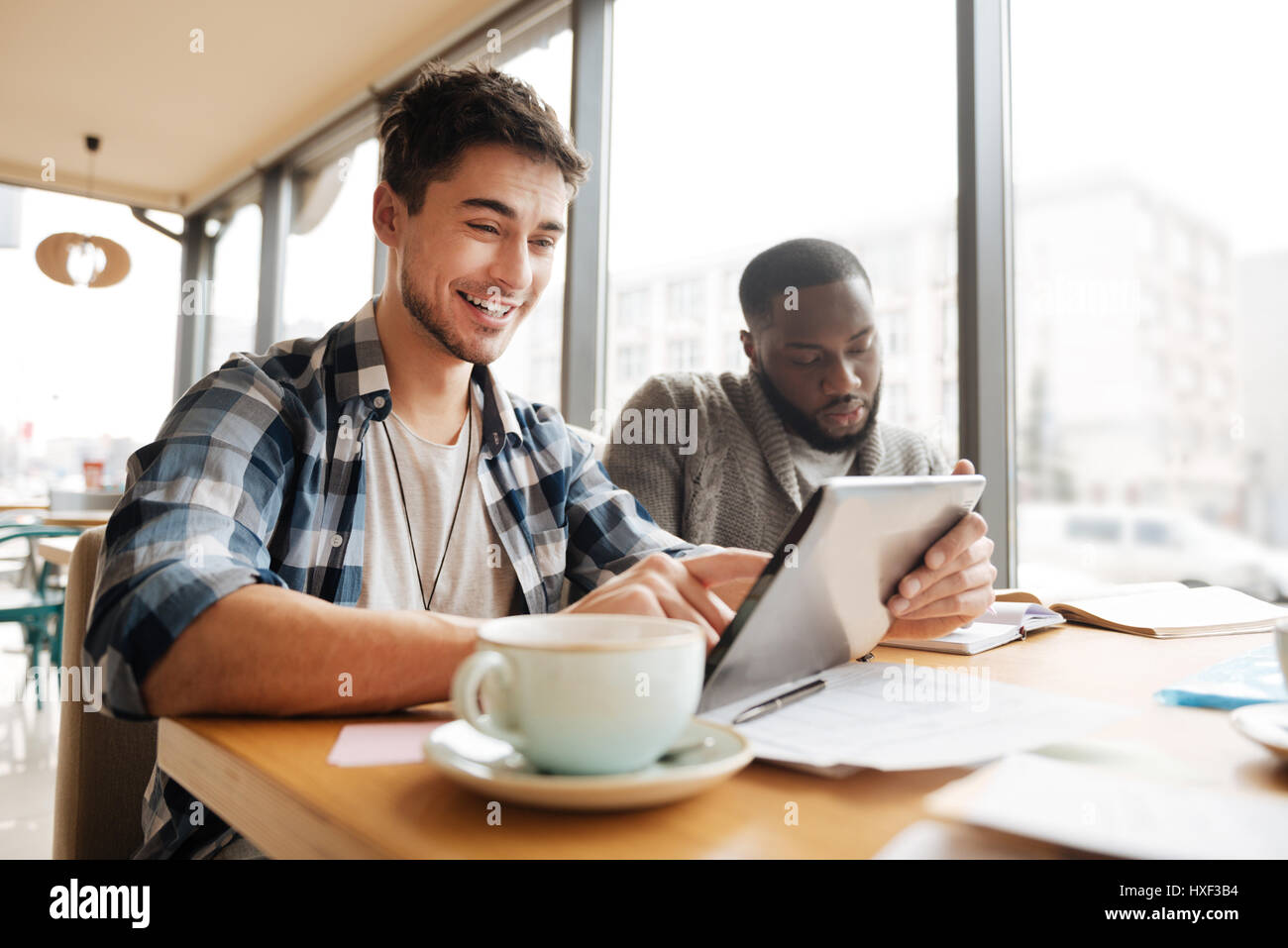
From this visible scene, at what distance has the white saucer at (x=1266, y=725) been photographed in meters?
0.51

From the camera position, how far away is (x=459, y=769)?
44cm

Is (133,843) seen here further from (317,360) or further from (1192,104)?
(1192,104)

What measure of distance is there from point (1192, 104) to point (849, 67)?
0.91 metres

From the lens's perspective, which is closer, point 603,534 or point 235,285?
point 603,534

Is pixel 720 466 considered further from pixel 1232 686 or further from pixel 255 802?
pixel 255 802

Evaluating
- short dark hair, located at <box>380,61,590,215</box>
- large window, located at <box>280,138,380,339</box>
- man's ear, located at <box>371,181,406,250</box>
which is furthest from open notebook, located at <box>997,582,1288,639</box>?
large window, located at <box>280,138,380,339</box>

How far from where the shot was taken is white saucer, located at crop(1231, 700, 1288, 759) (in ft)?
1.67

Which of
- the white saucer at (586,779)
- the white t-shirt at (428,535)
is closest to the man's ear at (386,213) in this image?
the white t-shirt at (428,535)

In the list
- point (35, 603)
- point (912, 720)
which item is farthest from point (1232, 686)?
point (35, 603)

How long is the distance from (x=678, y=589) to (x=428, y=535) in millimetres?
603

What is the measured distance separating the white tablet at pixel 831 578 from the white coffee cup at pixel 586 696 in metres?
0.15

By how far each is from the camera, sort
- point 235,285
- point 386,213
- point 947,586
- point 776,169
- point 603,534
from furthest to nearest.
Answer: point 235,285, point 776,169, point 386,213, point 603,534, point 947,586

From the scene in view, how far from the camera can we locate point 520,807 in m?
0.45
